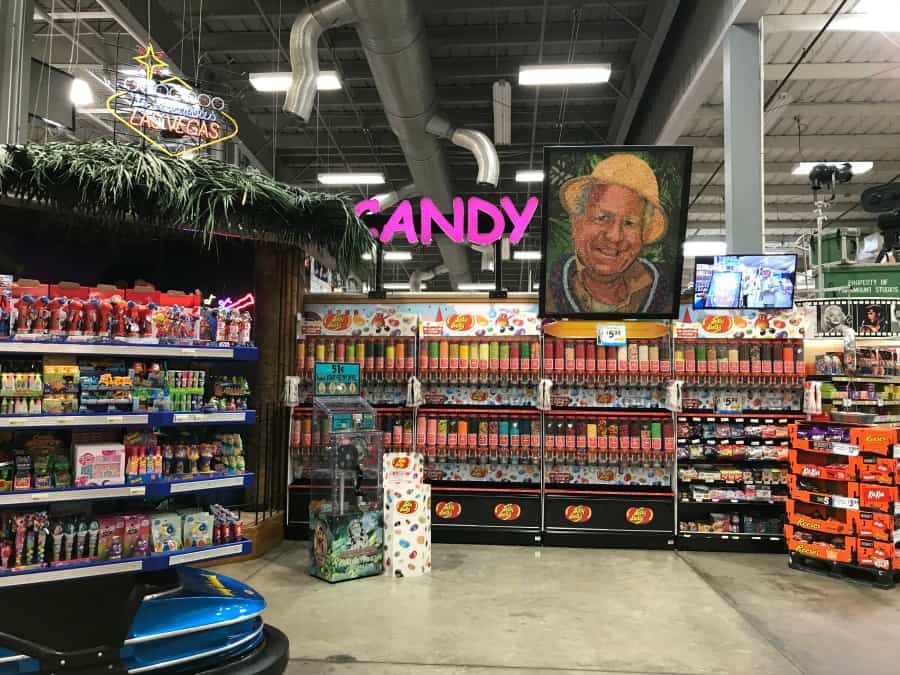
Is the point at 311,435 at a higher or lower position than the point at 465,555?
higher

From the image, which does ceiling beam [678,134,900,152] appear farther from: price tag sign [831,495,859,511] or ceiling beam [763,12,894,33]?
price tag sign [831,495,859,511]

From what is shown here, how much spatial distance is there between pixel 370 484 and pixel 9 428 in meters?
3.10

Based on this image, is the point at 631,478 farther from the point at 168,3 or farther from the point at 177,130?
the point at 168,3

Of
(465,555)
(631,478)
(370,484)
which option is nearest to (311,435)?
(370,484)

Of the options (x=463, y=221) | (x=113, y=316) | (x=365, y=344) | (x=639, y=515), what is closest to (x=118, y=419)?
(x=113, y=316)

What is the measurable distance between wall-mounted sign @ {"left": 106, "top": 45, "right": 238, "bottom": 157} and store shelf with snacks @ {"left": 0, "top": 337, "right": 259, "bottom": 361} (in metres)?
1.28

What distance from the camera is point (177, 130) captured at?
4355 mm

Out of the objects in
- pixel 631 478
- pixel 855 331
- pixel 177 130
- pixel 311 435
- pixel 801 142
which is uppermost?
pixel 801 142

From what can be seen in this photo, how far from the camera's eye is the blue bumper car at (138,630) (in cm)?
231

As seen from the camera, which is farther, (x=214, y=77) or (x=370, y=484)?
(x=214, y=77)

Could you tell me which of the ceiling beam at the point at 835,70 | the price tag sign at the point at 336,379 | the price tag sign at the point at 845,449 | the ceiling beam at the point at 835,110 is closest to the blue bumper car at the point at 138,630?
the price tag sign at the point at 336,379

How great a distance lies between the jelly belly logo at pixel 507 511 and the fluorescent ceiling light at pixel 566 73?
19.2ft

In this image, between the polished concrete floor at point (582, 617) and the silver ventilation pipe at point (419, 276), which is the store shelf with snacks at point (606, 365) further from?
the silver ventilation pipe at point (419, 276)

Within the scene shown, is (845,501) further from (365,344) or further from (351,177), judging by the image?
(351,177)
